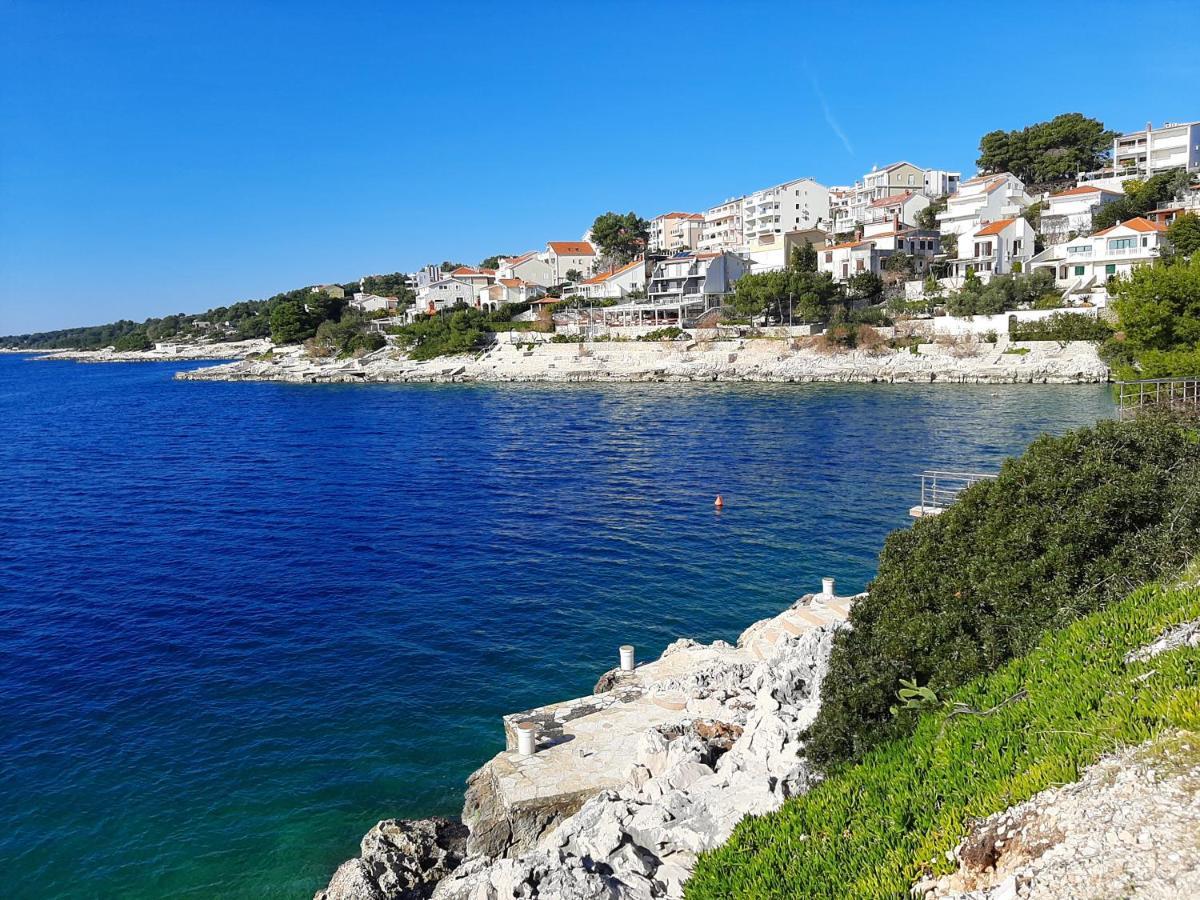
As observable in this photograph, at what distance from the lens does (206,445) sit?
55938mm

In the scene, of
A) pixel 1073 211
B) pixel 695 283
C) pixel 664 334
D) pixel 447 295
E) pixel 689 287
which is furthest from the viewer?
pixel 447 295

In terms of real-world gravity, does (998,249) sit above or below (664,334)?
above

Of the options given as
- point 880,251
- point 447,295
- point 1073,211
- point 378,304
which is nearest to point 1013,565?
point 880,251

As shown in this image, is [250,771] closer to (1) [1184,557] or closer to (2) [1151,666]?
(2) [1151,666]

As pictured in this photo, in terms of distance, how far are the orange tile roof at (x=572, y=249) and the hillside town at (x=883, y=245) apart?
0.21 meters

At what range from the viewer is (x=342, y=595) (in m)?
24.5

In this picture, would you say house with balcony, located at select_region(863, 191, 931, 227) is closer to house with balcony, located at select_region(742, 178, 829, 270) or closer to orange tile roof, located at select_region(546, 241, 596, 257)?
house with balcony, located at select_region(742, 178, 829, 270)

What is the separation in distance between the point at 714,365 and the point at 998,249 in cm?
3532

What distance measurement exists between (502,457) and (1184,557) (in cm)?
3907

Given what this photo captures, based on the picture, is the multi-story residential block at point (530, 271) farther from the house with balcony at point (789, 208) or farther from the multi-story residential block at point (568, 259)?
the house with balcony at point (789, 208)

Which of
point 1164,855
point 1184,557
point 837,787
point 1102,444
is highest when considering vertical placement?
point 1102,444

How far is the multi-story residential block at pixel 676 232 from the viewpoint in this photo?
485 feet

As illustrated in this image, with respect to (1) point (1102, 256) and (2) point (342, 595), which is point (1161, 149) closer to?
(1) point (1102, 256)

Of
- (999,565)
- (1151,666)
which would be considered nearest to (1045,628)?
(999,565)
